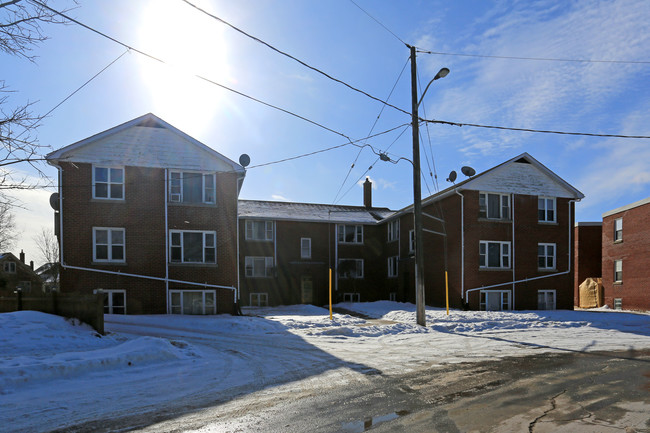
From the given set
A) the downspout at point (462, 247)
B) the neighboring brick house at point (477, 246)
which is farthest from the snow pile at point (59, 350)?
the neighboring brick house at point (477, 246)

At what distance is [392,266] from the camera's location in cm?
3519

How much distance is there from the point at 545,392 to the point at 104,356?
802cm

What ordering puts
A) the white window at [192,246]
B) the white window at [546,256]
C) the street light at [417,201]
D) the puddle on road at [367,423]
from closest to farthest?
1. the puddle on road at [367,423]
2. the street light at [417,201]
3. the white window at [192,246]
4. the white window at [546,256]

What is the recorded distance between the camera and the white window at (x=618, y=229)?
33750 mm

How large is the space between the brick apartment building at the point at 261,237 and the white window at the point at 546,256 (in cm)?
8

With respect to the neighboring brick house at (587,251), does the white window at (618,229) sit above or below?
above

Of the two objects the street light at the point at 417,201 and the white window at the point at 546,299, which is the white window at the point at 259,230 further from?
the street light at the point at 417,201

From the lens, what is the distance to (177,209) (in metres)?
22.4

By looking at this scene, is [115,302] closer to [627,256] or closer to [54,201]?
[54,201]

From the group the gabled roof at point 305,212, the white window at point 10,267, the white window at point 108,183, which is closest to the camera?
the white window at point 108,183

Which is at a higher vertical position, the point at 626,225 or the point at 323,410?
the point at 626,225

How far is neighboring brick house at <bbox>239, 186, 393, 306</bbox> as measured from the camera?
→ 33.8 meters

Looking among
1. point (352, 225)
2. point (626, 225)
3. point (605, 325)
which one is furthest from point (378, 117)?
point (626, 225)

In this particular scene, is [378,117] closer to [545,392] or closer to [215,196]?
[215,196]
